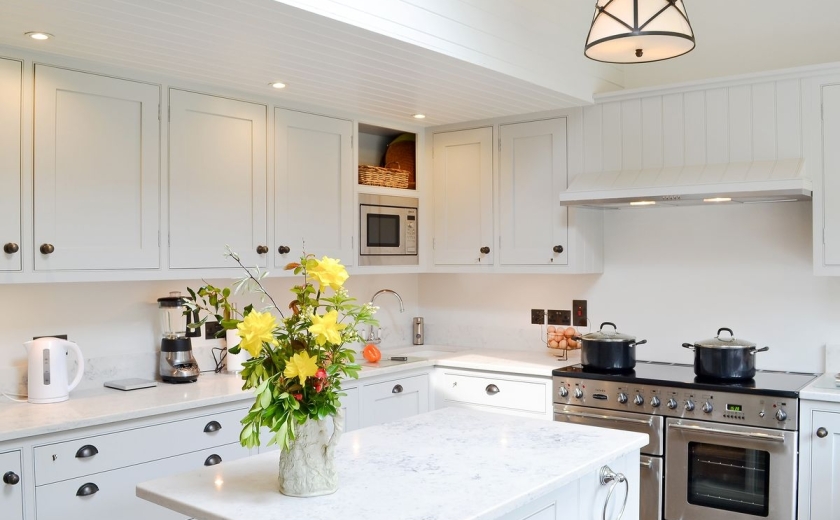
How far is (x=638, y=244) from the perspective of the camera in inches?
171

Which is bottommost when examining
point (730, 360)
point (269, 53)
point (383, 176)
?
point (730, 360)

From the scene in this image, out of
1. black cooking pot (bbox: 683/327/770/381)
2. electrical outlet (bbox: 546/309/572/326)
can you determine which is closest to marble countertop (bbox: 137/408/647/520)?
black cooking pot (bbox: 683/327/770/381)

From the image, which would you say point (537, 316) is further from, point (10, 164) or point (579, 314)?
point (10, 164)

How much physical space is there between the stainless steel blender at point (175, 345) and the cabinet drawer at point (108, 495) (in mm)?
522

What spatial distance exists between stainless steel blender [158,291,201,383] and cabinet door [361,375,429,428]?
2.90 ft

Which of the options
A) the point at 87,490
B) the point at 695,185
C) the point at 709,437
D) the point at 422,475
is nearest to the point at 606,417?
the point at 709,437

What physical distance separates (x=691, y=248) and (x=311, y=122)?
211cm

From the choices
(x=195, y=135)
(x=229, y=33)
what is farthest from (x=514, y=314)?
(x=229, y=33)

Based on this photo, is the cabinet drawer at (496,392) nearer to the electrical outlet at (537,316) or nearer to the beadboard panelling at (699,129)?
the electrical outlet at (537,316)

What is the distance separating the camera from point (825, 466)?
10.7 feet

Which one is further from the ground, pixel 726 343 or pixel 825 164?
pixel 825 164

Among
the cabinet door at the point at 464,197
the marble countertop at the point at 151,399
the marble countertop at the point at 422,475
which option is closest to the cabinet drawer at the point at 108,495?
the marble countertop at the point at 151,399

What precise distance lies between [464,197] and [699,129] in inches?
54.5

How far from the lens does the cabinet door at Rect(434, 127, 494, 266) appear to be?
4555 mm
